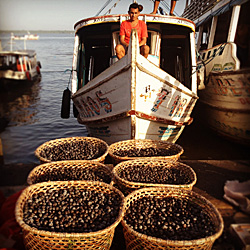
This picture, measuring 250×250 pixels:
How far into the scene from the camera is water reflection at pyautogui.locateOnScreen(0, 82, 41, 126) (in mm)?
9766

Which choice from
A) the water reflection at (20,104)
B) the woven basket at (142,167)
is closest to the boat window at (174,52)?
the woven basket at (142,167)

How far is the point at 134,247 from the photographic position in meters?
2.19

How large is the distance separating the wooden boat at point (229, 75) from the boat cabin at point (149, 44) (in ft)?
2.85

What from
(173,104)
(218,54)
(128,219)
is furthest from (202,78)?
(128,219)

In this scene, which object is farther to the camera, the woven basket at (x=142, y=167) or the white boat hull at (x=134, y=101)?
the white boat hull at (x=134, y=101)

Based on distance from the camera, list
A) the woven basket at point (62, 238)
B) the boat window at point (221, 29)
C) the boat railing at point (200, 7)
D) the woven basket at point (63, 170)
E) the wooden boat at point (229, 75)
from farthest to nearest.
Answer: the boat railing at point (200, 7), the boat window at point (221, 29), the wooden boat at point (229, 75), the woven basket at point (63, 170), the woven basket at point (62, 238)

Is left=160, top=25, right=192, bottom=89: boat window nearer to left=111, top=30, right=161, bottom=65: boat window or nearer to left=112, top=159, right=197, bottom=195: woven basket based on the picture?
left=111, top=30, right=161, bottom=65: boat window

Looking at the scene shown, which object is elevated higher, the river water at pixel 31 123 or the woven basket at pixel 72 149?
the woven basket at pixel 72 149

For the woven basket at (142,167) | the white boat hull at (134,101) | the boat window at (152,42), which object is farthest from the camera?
the boat window at (152,42)

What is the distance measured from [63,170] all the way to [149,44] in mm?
4905

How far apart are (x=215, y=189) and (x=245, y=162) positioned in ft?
4.13

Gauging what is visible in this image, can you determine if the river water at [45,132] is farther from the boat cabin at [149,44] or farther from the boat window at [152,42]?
the boat window at [152,42]

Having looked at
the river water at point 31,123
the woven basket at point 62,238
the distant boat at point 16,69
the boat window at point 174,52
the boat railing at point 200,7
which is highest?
the boat railing at point 200,7

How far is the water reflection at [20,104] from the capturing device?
977 cm
